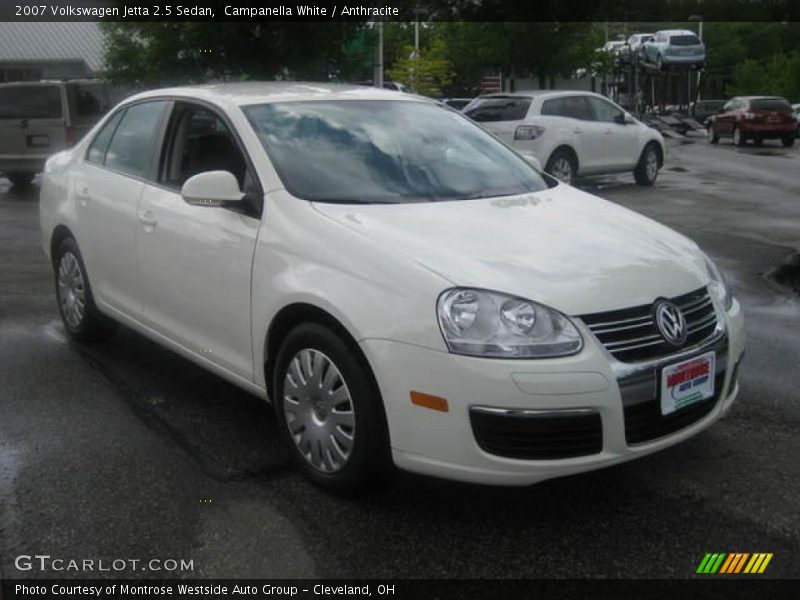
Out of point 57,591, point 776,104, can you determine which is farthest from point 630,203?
point 776,104

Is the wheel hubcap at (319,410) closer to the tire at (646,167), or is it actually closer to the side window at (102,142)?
the side window at (102,142)

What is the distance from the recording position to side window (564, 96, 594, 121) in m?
15.2

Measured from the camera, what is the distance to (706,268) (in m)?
4.00

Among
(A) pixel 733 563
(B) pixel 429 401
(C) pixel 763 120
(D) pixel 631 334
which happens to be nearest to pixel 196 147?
(B) pixel 429 401

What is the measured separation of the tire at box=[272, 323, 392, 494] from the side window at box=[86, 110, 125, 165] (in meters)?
2.37

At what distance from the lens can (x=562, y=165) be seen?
1496 centimetres

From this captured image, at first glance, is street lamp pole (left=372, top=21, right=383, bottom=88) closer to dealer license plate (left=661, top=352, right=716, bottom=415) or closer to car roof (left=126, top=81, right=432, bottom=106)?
car roof (left=126, top=81, right=432, bottom=106)

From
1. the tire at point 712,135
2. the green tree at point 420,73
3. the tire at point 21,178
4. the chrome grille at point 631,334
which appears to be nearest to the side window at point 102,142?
the chrome grille at point 631,334

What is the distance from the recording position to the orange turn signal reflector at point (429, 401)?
324 cm

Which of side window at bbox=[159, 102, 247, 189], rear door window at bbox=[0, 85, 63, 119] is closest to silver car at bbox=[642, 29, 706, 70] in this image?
rear door window at bbox=[0, 85, 63, 119]

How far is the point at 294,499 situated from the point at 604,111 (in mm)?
13133

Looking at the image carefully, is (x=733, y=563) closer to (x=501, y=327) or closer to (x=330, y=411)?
(x=501, y=327)

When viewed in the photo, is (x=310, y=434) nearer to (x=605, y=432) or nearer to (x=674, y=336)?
(x=605, y=432)
